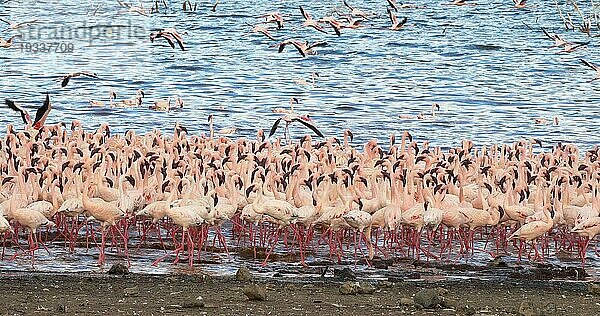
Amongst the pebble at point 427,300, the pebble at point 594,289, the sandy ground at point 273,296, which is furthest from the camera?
the pebble at point 594,289

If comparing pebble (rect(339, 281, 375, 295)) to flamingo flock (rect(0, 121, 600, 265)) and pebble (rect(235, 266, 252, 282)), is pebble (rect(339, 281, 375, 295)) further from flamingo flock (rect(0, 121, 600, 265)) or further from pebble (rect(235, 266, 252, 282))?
flamingo flock (rect(0, 121, 600, 265))

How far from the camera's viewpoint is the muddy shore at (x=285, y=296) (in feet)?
29.2

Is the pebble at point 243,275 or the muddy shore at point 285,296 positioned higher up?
the pebble at point 243,275

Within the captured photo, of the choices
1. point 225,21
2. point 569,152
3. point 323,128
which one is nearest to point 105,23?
point 225,21

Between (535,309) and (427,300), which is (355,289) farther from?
(535,309)

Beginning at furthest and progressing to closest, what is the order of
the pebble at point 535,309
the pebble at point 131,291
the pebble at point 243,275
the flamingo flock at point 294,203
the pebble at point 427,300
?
the flamingo flock at point 294,203
the pebble at point 243,275
the pebble at point 131,291
the pebble at point 427,300
the pebble at point 535,309

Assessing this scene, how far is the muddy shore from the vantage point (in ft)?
29.2

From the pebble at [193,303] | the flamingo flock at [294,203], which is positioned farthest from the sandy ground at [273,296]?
the flamingo flock at [294,203]

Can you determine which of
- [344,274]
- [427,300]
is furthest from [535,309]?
[344,274]

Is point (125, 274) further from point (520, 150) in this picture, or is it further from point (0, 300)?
point (520, 150)

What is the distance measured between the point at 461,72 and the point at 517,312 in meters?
26.2

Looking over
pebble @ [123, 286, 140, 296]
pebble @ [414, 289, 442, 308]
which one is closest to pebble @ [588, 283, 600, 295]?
pebble @ [414, 289, 442, 308]

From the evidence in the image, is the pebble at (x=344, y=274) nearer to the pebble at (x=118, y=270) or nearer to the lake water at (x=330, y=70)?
the pebble at (x=118, y=270)

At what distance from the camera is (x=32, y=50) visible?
40.2 m
